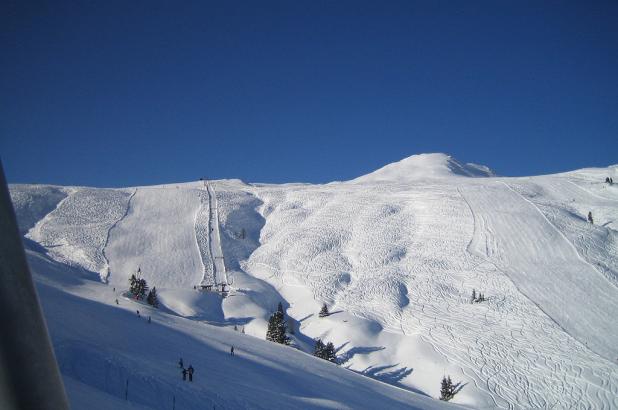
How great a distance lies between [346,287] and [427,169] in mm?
85017

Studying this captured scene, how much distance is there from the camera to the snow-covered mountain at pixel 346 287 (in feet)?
77.7

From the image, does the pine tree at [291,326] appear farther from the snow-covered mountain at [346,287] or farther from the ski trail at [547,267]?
the ski trail at [547,267]

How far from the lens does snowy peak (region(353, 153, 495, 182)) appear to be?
416 ft

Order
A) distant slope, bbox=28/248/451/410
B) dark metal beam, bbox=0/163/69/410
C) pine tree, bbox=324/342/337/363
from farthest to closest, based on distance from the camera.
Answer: pine tree, bbox=324/342/337/363, distant slope, bbox=28/248/451/410, dark metal beam, bbox=0/163/69/410

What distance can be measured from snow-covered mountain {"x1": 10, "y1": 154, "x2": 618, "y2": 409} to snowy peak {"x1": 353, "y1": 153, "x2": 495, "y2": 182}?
1190 inches

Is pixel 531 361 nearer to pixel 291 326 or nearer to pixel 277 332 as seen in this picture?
pixel 277 332

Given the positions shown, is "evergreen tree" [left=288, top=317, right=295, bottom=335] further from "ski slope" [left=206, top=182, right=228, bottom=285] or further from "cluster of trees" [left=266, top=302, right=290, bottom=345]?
"ski slope" [left=206, top=182, right=228, bottom=285]

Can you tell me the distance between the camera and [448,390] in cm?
3534

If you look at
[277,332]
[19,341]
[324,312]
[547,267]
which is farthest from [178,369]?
[547,267]

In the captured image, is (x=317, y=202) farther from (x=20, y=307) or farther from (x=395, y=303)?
(x=20, y=307)

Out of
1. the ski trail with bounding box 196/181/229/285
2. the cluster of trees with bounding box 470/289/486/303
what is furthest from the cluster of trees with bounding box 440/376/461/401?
the ski trail with bounding box 196/181/229/285

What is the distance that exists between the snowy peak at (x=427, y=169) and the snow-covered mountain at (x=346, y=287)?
30.2m

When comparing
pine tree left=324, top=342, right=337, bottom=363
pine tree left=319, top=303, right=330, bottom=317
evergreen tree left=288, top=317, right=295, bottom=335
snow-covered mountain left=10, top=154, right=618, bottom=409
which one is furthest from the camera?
pine tree left=319, top=303, right=330, bottom=317

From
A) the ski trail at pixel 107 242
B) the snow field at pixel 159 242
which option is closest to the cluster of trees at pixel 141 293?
the snow field at pixel 159 242
